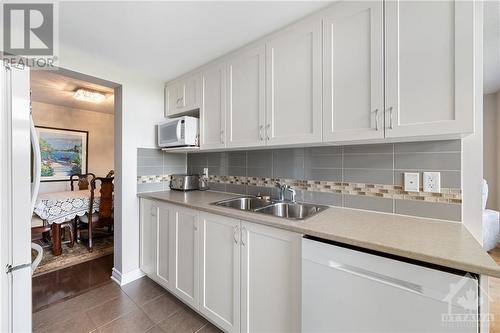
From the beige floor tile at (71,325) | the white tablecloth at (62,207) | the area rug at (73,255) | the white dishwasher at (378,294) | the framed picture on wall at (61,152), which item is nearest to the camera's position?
Result: the white dishwasher at (378,294)

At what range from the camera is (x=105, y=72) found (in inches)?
82.7

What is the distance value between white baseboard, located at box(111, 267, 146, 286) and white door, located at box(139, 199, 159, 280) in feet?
0.27

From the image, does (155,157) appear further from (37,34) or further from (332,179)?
(332,179)

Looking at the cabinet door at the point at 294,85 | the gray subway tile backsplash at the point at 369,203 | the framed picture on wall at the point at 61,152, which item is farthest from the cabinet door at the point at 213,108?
the framed picture on wall at the point at 61,152

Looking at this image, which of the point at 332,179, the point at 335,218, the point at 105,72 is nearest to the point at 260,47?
the point at 332,179

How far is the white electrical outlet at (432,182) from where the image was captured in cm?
126

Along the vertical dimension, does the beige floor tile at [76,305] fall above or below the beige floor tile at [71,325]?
above

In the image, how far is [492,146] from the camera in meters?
3.71

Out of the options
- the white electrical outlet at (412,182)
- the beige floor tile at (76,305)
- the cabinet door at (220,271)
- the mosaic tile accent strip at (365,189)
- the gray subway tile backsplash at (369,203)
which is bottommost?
the beige floor tile at (76,305)

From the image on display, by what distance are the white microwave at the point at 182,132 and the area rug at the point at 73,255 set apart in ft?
6.04

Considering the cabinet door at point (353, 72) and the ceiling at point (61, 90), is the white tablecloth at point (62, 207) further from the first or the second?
the cabinet door at point (353, 72)

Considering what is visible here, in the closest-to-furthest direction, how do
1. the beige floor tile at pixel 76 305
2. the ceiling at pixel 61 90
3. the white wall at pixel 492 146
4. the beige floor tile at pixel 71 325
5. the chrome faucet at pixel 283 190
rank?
the beige floor tile at pixel 71 325 → the beige floor tile at pixel 76 305 → the chrome faucet at pixel 283 190 → the ceiling at pixel 61 90 → the white wall at pixel 492 146

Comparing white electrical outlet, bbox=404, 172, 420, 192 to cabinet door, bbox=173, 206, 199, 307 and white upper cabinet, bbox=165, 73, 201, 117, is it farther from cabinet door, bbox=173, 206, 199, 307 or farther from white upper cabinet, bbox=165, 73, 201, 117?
white upper cabinet, bbox=165, 73, 201, 117

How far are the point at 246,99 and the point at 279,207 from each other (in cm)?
93
